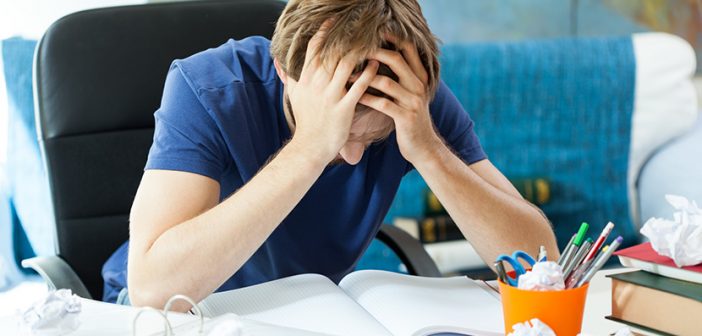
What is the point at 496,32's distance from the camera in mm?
2770

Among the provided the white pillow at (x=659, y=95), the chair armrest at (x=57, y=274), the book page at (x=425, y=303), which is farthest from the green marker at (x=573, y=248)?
the white pillow at (x=659, y=95)

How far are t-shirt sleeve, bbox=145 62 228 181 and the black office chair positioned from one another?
0.26m

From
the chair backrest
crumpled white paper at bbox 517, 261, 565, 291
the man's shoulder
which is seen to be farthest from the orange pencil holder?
the chair backrest

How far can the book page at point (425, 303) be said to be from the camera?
1.00 meters

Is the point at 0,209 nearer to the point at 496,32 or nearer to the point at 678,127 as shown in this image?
the point at 496,32

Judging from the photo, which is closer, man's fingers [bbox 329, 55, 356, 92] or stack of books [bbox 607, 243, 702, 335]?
stack of books [bbox 607, 243, 702, 335]

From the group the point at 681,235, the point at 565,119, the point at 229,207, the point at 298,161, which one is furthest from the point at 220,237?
the point at 565,119

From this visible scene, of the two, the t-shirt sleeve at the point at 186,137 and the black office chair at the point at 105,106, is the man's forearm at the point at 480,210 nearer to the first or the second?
the black office chair at the point at 105,106

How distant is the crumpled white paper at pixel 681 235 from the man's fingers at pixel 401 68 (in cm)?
38

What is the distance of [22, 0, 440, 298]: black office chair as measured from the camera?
1.51 m

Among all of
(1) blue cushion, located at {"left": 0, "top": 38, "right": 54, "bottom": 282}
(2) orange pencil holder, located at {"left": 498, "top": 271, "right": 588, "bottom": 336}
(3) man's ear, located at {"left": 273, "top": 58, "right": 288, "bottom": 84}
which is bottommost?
(1) blue cushion, located at {"left": 0, "top": 38, "right": 54, "bottom": 282}

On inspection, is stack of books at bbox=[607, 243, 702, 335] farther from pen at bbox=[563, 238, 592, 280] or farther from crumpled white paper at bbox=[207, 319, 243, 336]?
crumpled white paper at bbox=[207, 319, 243, 336]

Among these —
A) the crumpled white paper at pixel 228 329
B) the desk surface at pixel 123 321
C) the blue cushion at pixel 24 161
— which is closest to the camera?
the crumpled white paper at pixel 228 329

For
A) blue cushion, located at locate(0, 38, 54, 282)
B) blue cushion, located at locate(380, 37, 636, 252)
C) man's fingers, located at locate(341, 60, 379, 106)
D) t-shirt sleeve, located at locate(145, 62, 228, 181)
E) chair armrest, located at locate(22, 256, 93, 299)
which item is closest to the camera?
man's fingers, located at locate(341, 60, 379, 106)
